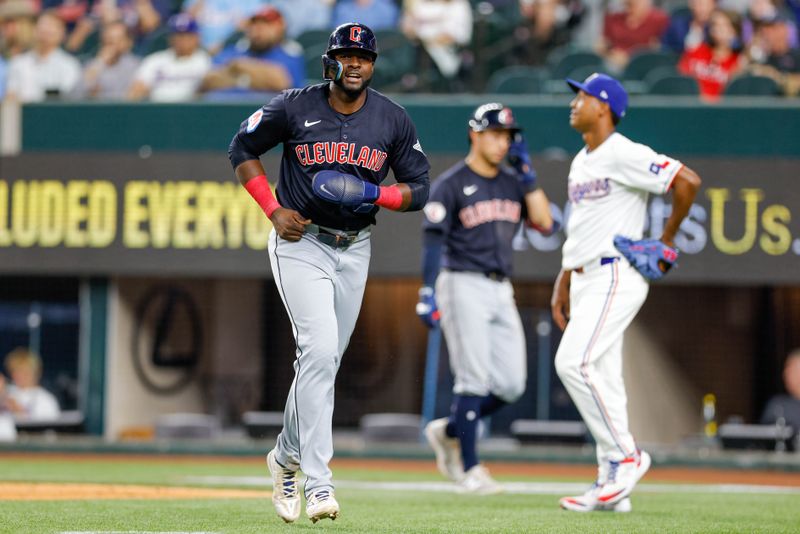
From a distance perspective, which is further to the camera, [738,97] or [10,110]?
[10,110]

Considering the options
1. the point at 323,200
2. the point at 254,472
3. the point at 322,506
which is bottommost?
the point at 254,472

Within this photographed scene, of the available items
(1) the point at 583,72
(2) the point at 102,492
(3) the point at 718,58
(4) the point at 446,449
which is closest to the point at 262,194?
(2) the point at 102,492

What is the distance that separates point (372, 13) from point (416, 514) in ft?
29.3

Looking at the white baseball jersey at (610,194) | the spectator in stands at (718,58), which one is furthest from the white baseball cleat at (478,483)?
the spectator in stands at (718,58)

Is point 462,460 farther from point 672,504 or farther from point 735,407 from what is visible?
point 735,407

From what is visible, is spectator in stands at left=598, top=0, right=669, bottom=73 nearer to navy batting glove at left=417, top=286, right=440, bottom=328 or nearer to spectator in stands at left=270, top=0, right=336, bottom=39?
spectator in stands at left=270, top=0, right=336, bottom=39

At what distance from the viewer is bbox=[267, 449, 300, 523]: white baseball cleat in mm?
5605

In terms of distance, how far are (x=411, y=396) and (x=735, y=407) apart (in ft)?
10.3

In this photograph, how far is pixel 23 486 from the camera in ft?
27.1

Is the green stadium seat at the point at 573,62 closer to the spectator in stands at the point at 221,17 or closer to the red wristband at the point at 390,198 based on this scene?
the spectator in stands at the point at 221,17

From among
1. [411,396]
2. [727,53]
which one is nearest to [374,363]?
[411,396]

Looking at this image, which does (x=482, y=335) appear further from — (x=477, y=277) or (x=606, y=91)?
(x=606, y=91)

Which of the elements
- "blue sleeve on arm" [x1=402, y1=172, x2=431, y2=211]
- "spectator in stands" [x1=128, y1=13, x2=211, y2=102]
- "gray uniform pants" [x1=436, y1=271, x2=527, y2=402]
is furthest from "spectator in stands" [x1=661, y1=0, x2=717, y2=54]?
"blue sleeve on arm" [x1=402, y1=172, x2=431, y2=211]

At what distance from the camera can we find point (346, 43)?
18.0 feet
